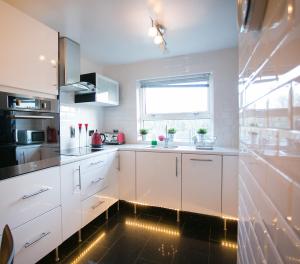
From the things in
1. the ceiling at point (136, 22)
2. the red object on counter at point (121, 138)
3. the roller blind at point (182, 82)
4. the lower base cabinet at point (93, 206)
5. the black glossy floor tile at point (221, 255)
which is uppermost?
the ceiling at point (136, 22)

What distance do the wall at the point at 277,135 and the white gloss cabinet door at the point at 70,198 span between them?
1.55 m

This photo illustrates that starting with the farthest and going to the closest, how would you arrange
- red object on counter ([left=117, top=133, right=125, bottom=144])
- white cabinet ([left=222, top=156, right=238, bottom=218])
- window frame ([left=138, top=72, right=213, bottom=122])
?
red object on counter ([left=117, top=133, right=125, bottom=144]) < window frame ([left=138, top=72, right=213, bottom=122]) < white cabinet ([left=222, top=156, right=238, bottom=218])

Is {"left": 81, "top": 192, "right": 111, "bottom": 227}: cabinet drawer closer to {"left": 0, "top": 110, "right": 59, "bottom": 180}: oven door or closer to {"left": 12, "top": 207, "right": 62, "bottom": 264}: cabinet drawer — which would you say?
{"left": 12, "top": 207, "right": 62, "bottom": 264}: cabinet drawer

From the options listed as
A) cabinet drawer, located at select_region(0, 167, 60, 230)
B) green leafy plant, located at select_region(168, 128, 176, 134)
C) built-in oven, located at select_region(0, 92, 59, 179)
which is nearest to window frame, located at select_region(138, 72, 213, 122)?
green leafy plant, located at select_region(168, 128, 176, 134)

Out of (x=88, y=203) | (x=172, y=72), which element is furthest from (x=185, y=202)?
(x=172, y=72)

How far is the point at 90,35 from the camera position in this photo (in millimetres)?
2119

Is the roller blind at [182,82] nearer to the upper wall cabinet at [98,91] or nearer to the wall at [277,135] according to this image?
the upper wall cabinet at [98,91]

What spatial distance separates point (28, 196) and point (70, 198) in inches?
17.5

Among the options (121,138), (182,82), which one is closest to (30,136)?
(121,138)

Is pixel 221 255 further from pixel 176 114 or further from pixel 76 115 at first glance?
pixel 76 115

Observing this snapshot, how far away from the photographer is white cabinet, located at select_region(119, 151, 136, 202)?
250 cm

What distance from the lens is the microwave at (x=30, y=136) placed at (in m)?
1.52

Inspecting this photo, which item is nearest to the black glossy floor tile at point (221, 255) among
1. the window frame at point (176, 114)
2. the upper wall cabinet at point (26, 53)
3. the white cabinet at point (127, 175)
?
the white cabinet at point (127, 175)

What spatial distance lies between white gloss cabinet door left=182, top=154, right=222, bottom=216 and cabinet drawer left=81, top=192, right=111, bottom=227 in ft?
3.13
